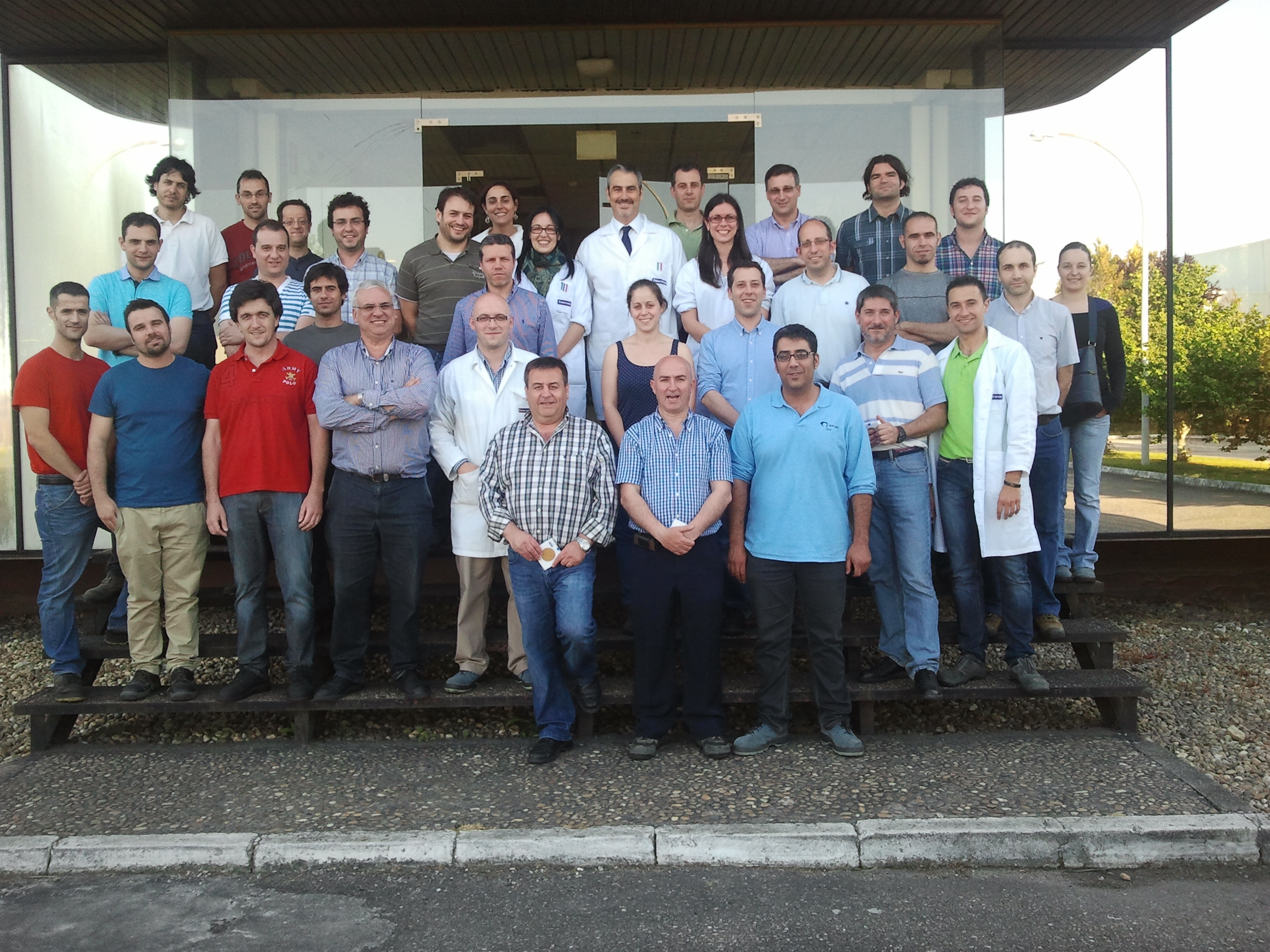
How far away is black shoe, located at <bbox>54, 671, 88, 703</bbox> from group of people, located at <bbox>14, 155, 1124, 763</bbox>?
0.02 m

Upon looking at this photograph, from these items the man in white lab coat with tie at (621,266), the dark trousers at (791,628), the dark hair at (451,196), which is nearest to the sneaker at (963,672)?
the dark trousers at (791,628)

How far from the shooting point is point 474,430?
5250mm

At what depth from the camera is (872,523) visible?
526 cm

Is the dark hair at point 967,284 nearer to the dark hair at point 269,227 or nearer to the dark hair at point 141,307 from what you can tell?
the dark hair at point 269,227

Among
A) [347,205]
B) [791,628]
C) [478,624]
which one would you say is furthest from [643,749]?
[347,205]

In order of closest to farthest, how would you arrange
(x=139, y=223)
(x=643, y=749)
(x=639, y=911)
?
1. (x=639, y=911)
2. (x=643, y=749)
3. (x=139, y=223)

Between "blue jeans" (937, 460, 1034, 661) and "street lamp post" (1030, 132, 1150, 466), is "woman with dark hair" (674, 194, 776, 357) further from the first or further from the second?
"street lamp post" (1030, 132, 1150, 466)

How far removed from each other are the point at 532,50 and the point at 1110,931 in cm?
750

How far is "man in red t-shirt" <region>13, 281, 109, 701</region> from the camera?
5.38 meters

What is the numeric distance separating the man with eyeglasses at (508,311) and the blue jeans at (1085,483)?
127 inches

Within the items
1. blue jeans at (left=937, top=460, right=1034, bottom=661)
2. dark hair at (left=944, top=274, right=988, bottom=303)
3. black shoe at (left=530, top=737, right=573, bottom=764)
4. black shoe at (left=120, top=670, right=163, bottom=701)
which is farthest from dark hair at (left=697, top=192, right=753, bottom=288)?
black shoe at (left=120, top=670, right=163, bottom=701)

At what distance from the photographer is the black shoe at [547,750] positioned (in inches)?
191

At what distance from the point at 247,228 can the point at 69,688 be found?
3163mm

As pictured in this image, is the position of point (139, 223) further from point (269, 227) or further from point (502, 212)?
point (502, 212)
